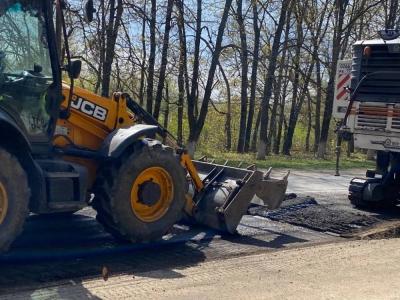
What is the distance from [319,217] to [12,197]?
5170 mm

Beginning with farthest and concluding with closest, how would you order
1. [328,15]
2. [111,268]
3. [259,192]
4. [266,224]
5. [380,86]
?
[328,15]
[380,86]
[266,224]
[259,192]
[111,268]

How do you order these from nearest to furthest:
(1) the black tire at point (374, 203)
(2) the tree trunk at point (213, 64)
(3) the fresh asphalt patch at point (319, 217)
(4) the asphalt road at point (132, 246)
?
(4) the asphalt road at point (132, 246), (3) the fresh asphalt patch at point (319, 217), (1) the black tire at point (374, 203), (2) the tree trunk at point (213, 64)

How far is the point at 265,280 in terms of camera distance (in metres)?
5.96

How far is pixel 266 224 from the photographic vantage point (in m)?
8.86

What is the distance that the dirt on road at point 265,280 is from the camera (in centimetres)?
534

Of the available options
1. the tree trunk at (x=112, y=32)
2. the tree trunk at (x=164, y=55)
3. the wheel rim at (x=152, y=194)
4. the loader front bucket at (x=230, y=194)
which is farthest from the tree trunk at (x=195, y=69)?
the wheel rim at (x=152, y=194)

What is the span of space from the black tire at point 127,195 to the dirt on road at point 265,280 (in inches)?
33.6

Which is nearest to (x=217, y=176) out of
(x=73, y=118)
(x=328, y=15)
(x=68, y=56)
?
(x=73, y=118)

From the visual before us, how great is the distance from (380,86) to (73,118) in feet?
18.6

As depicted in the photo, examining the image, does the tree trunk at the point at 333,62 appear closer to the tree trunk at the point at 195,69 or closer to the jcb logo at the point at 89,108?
the tree trunk at the point at 195,69

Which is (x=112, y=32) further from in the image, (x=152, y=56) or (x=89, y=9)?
(x=89, y=9)

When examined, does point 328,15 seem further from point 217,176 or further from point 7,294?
point 7,294

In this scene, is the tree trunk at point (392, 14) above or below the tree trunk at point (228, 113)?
above

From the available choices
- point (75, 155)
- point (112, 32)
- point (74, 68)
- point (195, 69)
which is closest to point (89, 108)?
point (75, 155)
